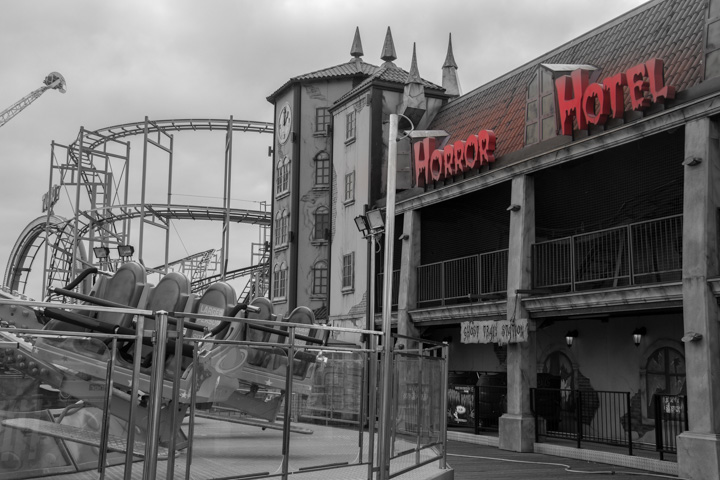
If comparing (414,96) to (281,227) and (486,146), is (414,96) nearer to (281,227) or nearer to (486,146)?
(486,146)

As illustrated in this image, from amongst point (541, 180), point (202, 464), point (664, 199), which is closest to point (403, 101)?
point (541, 180)

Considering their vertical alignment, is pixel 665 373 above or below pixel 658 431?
above

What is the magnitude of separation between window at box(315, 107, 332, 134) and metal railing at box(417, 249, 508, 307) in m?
11.0

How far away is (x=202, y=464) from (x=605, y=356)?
17602 millimetres

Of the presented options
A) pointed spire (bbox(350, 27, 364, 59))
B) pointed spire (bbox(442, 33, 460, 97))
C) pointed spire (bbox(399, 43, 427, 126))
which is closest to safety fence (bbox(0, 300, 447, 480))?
pointed spire (bbox(399, 43, 427, 126))

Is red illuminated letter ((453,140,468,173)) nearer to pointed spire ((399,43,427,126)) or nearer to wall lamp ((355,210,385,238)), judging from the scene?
wall lamp ((355,210,385,238))

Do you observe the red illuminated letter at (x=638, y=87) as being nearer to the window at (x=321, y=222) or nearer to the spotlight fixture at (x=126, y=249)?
the window at (x=321, y=222)

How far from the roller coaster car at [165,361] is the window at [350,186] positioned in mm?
17290

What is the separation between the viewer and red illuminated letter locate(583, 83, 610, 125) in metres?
18.4

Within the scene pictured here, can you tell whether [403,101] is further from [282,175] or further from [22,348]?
[22,348]

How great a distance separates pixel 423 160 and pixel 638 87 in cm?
915

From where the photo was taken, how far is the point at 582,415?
70.5 ft

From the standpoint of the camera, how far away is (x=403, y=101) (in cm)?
2952

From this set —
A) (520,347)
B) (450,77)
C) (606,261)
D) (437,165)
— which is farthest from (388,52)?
(520,347)
